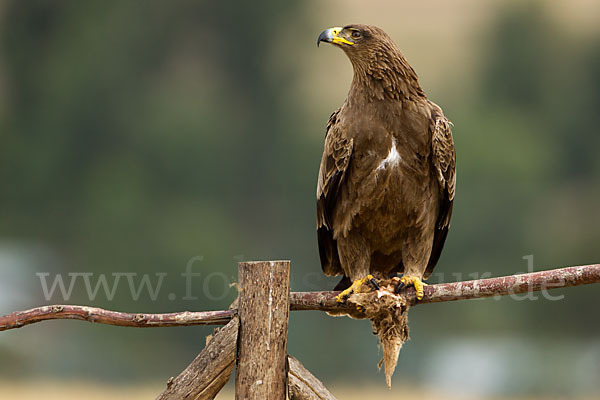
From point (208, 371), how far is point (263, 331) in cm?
25

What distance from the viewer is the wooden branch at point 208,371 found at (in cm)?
247

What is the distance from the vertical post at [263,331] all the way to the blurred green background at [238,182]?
5.57m

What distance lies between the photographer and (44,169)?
383 inches

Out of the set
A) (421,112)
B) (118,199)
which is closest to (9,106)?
(118,199)

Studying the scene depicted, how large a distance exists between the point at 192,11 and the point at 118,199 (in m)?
3.30

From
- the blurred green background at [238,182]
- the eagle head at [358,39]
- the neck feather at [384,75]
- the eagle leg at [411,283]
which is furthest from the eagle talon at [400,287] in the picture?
the blurred green background at [238,182]

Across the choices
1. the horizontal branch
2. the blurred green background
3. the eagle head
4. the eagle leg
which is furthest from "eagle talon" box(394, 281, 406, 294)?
the blurred green background

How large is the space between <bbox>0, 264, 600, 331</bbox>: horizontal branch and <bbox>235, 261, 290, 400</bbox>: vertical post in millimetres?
107

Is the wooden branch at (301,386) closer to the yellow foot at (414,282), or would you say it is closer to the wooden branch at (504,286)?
the wooden branch at (504,286)

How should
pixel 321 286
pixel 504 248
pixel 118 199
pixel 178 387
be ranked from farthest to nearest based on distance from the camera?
pixel 118 199
pixel 504 248
pixel 321 286
pixel 178 387

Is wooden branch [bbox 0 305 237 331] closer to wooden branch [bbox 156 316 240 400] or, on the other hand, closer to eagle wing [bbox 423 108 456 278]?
wooden branch [bbox 156 316 240 400]

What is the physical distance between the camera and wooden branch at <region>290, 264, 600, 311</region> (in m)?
2.59

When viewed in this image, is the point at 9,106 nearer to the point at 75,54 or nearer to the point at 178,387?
the point at 75,54

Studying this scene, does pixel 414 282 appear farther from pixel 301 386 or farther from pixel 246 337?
pixel 246 337
